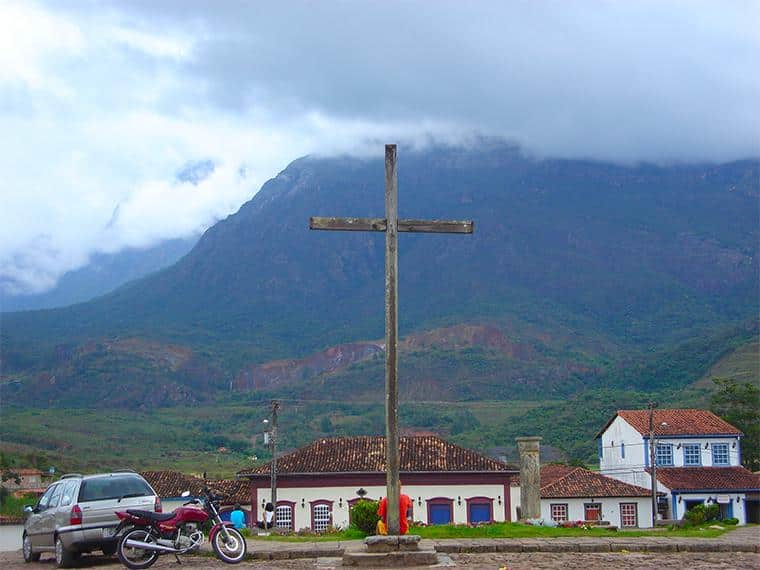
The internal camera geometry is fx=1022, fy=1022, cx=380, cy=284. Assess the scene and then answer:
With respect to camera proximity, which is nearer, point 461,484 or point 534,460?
point 534,460

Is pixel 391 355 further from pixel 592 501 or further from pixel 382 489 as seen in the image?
pixel 592 501

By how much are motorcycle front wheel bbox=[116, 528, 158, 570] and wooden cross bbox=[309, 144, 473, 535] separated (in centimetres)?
321

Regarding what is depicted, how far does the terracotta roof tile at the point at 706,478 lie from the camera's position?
163 ft

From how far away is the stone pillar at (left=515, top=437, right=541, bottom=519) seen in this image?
2591 cm

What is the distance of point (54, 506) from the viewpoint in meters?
15.8

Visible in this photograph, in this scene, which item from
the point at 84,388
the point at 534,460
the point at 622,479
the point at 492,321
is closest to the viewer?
the point at 534,460

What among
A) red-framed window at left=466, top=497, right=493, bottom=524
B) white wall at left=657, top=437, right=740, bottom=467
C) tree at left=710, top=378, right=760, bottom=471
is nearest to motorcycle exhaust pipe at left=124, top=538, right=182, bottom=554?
red-framed window at left=466, top=497, right=493, bottom=524

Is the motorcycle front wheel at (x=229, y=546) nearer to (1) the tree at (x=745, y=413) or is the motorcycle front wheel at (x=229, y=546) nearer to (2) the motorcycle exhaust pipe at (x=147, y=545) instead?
(2) the motorcycle exhaust pipe at (x=147, y=545)

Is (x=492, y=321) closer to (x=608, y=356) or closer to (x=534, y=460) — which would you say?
(x=608, y=356)

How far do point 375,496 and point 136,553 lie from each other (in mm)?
29256

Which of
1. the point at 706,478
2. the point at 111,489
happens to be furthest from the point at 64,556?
the point at 706,478

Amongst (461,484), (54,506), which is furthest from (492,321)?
(54,506)

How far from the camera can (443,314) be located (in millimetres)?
145625

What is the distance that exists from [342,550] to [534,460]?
13130 millimetres
